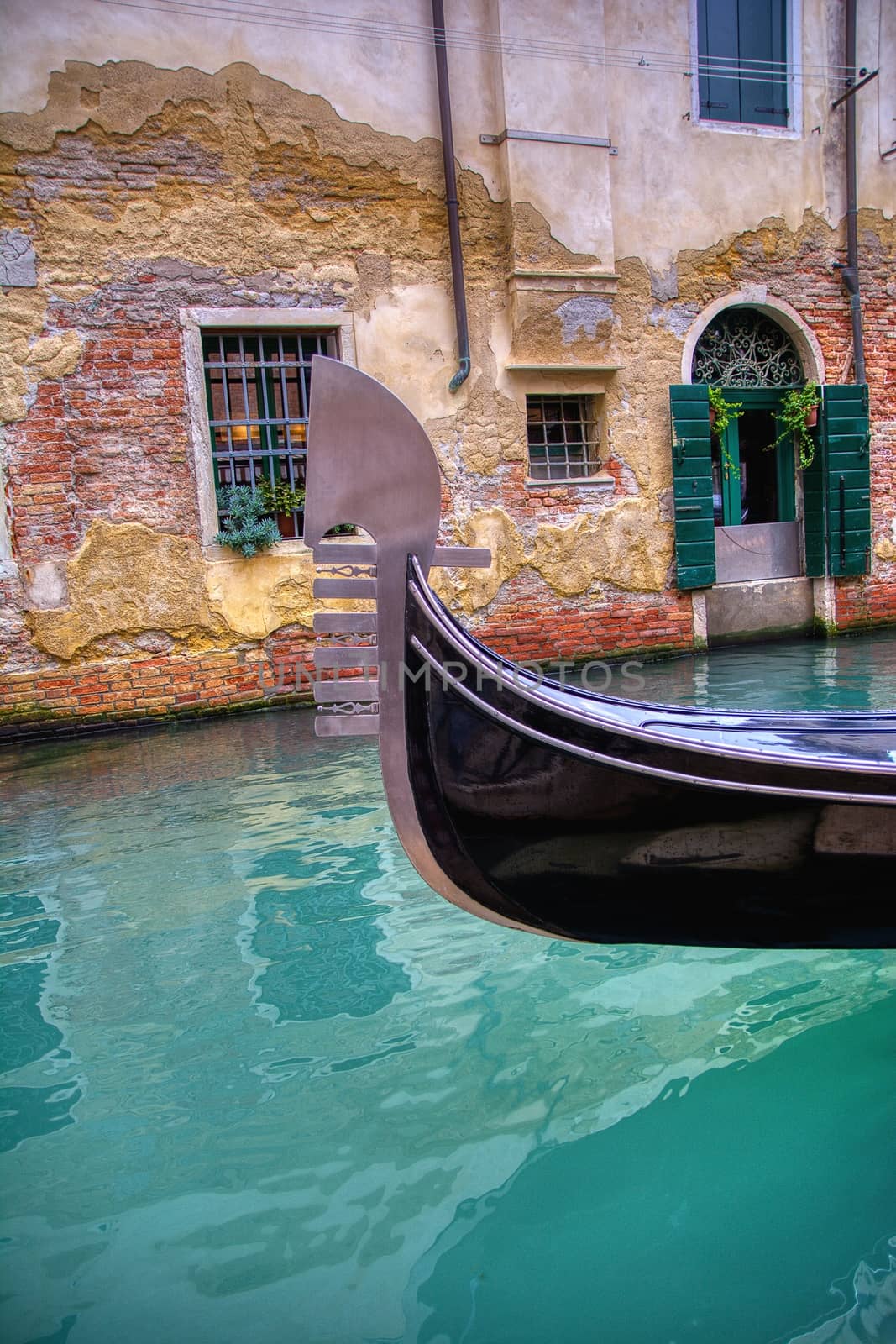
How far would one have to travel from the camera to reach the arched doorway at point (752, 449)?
689 cm

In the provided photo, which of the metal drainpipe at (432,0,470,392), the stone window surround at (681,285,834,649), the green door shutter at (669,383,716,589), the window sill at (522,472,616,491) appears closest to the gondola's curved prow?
the metal drainpipe at (432,0,470,392)

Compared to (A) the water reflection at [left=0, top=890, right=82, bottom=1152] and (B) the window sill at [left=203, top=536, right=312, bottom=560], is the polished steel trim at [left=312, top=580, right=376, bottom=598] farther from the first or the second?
(B) the window sill at [left=203, top=536, right=312, bottom=560]

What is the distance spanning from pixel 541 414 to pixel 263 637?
2348 millimetres

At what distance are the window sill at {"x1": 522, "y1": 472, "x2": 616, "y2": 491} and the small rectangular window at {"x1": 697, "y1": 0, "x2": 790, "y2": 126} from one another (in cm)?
257

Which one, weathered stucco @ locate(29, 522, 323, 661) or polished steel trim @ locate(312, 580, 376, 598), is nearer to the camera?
polished steel trim @ locate(312, 580, 376, 598)

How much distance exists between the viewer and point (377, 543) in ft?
5.58

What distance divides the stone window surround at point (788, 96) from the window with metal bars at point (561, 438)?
0.80 metres

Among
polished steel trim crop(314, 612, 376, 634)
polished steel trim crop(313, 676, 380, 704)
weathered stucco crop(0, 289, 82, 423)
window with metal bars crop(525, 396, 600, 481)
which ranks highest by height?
weathered stucco crop(0, 289, 82, 423)

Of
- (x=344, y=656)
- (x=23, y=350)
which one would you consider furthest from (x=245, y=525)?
(x=344, y=656)


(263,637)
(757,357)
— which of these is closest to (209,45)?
(263,637)

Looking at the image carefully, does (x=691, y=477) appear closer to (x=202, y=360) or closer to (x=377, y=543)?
(x=202, y=360)

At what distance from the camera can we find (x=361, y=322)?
5.68 m

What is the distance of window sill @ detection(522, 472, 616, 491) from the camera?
6168 mm

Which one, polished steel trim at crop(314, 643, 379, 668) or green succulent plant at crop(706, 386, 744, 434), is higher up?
green succulent plant at crop(706, 386, 744, 434)
